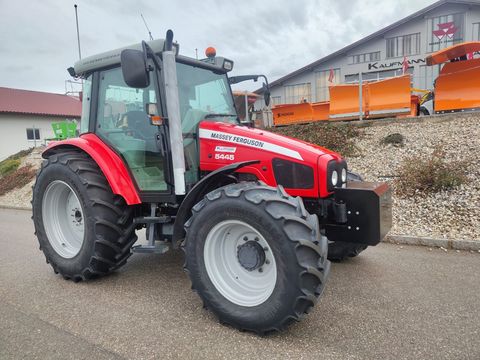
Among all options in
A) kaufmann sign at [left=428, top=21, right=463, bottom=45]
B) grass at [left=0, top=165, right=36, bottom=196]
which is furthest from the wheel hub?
kaufmann sign at [left=428, top=21, right=463, bottom=45]

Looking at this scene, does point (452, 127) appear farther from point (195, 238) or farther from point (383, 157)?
point (195, 238)

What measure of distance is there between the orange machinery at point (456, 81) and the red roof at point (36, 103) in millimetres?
24226

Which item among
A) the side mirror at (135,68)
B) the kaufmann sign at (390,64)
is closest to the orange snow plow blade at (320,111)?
the side mirror at (135,68)

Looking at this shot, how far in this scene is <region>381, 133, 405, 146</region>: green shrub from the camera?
7.88 meters

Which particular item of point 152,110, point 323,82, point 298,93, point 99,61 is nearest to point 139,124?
point 152,110

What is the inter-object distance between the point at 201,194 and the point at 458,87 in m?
8.43

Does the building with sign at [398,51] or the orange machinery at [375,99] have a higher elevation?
the building with sign at [398,51]

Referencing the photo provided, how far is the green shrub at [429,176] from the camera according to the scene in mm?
5887

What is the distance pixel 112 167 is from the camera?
3.73m

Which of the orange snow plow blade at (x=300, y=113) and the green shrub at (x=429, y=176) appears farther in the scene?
the orange snow plow blade at (x=300, y=113)

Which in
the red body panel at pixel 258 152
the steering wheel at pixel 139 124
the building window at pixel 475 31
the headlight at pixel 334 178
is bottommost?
the headlight at pixel 334 178

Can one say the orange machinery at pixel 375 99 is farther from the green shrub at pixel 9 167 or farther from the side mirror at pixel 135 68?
the green shrub at pixel 9 167

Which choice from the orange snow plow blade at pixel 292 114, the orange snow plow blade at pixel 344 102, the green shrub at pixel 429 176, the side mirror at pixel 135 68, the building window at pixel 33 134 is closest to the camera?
the side mirror at pixel 135 68

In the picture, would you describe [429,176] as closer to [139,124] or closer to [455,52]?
[455,52]
